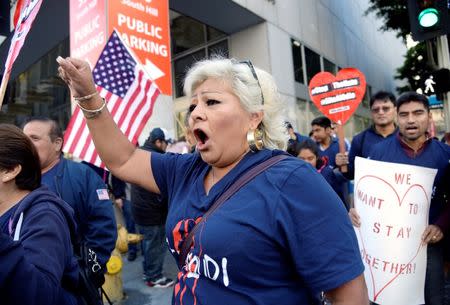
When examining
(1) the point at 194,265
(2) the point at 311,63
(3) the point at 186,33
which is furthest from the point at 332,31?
(1) the point at 194,265

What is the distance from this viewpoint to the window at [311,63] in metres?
14.8


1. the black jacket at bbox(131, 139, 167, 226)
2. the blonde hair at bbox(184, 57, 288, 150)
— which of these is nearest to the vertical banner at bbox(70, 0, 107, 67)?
the black jacket at bbox(131, 139, 167, 226)

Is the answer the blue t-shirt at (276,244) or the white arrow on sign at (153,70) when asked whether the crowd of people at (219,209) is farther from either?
the white arrow on sign at (153,70)

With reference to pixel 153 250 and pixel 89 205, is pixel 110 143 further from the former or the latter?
pixel 153 250

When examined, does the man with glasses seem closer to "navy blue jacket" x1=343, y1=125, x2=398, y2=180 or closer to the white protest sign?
"navy blue jacket" x1=343, y1=125, x2=398, y2=180

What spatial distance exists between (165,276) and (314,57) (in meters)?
11.8

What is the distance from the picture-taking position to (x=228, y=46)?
12891 mm

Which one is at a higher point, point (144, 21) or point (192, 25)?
point (192, 25)

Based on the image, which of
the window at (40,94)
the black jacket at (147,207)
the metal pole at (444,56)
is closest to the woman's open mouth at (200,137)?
the black jacket at (147,207)

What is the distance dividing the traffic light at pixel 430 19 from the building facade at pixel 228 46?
400 cm

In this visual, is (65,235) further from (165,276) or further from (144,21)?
(144,21)

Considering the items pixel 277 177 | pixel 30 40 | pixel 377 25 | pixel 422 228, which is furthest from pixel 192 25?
pixel 377 25

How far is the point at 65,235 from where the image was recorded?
1.81 metres

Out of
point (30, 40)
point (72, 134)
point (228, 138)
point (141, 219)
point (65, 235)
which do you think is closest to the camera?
point (228, 138)
